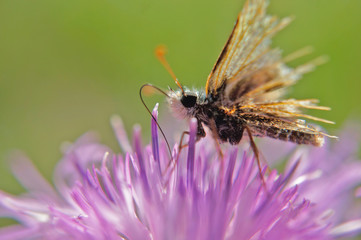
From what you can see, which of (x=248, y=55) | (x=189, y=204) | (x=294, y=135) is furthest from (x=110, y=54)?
(x=189, y=204)

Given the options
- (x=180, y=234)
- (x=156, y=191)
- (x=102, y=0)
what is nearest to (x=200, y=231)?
(x=180, y=234)

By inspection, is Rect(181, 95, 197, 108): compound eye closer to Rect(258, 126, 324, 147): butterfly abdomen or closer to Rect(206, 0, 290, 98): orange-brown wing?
Rect(206, 0, 290, 98): orange-brown wing

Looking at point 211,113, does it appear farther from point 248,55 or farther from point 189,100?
point 248,55

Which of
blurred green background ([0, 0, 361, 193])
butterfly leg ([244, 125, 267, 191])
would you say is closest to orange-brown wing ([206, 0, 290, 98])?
butterfly leg ([244, 125, 267, 191])

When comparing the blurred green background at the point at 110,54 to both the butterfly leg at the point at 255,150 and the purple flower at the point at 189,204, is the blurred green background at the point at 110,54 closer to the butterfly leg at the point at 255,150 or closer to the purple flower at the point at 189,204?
the purple flower at the point at 189,204

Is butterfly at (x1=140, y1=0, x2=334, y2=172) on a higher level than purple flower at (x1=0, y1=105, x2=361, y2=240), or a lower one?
higher

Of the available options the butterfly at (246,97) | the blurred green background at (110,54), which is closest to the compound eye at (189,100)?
the butterfly at (246,97)
